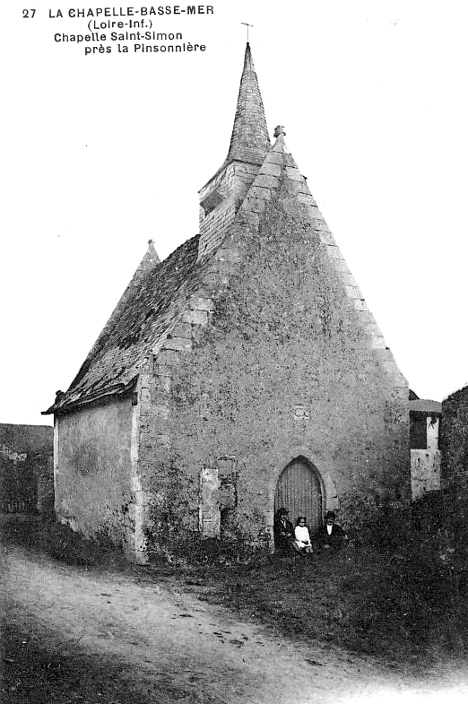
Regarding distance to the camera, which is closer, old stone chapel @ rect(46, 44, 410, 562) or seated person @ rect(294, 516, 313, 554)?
old stone chapel @ rect(46, 44, 410, 562)

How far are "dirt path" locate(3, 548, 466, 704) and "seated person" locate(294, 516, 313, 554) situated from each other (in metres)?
2.94

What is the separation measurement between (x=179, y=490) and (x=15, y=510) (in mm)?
14933

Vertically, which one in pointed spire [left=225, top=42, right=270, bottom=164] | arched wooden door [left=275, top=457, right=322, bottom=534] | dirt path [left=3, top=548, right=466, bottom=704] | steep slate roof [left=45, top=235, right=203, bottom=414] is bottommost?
dirt path [left=3, top=548, right=466, bottom=704]

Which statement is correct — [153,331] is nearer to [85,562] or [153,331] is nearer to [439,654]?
[85,562]

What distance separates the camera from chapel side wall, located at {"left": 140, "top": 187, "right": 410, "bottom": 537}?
11.4m

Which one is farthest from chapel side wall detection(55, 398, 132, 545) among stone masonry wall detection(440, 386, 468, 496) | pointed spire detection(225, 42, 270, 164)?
pointed spire detection(225, 42, 270, 164)

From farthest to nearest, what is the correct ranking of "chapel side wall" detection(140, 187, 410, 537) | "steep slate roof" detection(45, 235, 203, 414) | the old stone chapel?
"steep slate roof" detection(45, 235, 203, 414), "chapel side wall" detection(140, 187, 410, 537), the old stone chapel

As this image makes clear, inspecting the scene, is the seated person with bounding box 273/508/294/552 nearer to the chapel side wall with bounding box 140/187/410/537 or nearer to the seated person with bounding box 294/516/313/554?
the seated person with bounding box 294/516/313/554

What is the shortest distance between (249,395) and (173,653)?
5.50 meters

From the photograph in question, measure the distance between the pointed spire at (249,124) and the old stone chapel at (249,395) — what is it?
0.13 meters


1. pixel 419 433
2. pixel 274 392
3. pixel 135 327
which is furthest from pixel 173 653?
pixel 419 433

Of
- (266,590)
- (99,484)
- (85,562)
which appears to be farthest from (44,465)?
(266,590)

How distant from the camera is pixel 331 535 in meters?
12.3

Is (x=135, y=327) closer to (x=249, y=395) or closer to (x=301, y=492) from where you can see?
(x=249, y=395)
